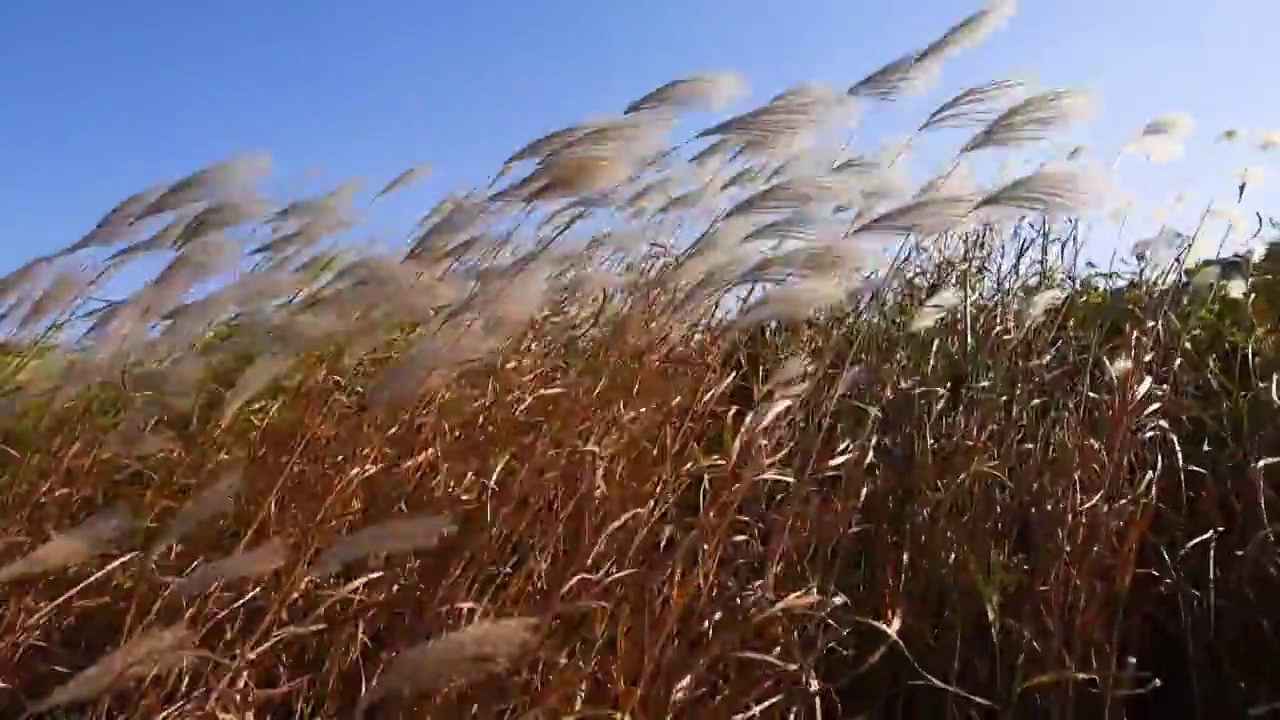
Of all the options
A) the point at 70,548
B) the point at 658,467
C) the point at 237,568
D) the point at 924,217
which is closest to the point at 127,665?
the point at 237,568

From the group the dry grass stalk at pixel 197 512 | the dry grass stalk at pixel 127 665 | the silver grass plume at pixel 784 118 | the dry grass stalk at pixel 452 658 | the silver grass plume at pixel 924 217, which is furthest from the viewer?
the silver grass plume at pixel 784 118

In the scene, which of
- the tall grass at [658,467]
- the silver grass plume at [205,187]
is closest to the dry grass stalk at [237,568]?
the tall grass at [658,467]

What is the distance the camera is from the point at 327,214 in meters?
2.25

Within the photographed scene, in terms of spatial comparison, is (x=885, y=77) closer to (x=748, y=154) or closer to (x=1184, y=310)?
(x=748, y=154)

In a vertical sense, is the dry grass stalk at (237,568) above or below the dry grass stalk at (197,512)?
below

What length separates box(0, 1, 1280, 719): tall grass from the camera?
157cm

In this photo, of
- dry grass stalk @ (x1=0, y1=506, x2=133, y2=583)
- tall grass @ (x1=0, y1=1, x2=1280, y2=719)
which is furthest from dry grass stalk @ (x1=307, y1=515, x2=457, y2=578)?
dry grass stalk @ (x1=0, y1=506, x2=133, y2=583)

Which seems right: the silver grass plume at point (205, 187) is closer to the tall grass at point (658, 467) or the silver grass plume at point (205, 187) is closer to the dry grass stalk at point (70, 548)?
the tall grass at point (658, 467)

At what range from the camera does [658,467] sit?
1823mm

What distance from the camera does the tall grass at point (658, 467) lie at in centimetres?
157

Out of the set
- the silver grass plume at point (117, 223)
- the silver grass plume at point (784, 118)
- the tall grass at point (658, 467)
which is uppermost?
the silver grass plume at point (117, 223)

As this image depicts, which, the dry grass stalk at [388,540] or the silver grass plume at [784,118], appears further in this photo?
the silver grass plume at [784,118]

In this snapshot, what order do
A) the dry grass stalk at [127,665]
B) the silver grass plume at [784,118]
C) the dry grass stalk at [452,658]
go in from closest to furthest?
the dry grass stalk at [452,658], the dry grass stalk at [127,665], the silver grass plume at [784,118]

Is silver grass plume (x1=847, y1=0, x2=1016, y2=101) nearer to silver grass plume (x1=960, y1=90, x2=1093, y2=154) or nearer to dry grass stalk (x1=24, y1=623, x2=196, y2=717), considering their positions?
silver grass plume (x1=960, y1=90, x2=1093, y2=154)
